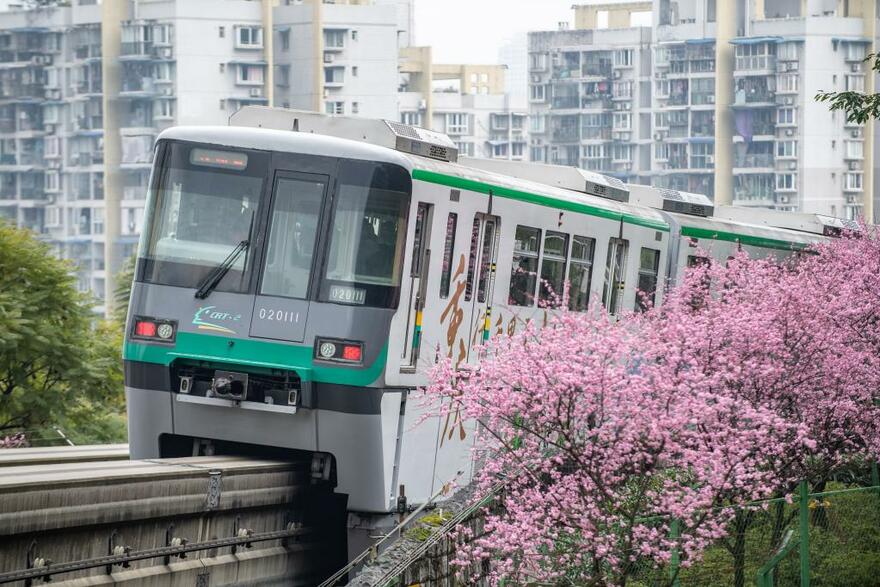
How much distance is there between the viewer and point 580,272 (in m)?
18.0

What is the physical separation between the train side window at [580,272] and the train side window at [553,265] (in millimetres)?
207

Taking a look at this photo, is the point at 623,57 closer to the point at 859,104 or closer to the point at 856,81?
the point at 856,81

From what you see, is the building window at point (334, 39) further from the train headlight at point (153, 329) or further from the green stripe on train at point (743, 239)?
the train headlight at point (153, 329)

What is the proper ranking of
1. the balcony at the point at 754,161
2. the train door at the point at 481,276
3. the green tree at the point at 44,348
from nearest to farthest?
1. the train door at the point at 481,276
2. the green tree at the point at 44,348
3. the balcony at the point at 754,161

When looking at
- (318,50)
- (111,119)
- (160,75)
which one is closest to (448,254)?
(318,50)

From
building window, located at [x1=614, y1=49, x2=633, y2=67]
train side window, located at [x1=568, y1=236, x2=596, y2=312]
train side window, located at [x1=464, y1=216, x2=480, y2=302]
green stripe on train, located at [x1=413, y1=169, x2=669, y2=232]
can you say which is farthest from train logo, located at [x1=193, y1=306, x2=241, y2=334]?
building window, located at [x1=614, y1=49, x2=633, y2=67]

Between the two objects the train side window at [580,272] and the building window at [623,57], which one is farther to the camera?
the building window at [623,57]

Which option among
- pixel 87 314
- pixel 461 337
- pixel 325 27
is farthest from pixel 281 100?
pixel 461 337

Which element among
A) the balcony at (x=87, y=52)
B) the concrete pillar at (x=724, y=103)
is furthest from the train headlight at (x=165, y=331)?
the balcony at (x=87, y=52)

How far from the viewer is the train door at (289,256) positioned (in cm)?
1383

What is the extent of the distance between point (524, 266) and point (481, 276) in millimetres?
969

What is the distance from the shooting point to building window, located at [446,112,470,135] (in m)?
152

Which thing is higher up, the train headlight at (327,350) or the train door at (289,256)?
the train door at (289,256)

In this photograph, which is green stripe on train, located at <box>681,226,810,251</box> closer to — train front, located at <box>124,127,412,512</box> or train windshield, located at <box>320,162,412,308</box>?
train windshield, located at <box>320,162,412,308</box>
